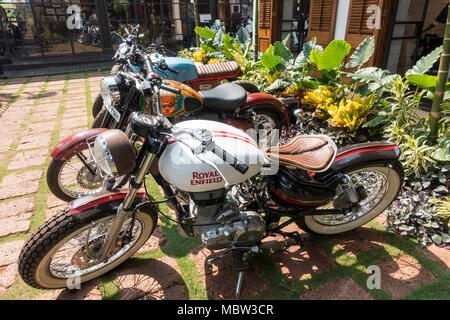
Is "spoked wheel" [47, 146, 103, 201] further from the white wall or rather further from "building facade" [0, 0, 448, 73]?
the white wall

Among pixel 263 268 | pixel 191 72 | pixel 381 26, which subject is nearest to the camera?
pixel 263 268

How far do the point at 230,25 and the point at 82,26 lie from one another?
5665 millimetres

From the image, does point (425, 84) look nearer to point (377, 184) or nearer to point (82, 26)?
point (377, 184)

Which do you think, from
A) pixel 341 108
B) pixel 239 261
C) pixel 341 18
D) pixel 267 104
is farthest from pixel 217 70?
pixel 239 261

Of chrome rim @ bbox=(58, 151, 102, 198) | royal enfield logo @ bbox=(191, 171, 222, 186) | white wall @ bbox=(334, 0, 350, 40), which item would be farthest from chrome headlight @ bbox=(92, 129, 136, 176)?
white wall @ bbox=(334, 0, 350, 40)

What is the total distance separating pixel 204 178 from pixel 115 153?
19.9 inches

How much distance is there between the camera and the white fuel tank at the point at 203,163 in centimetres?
175

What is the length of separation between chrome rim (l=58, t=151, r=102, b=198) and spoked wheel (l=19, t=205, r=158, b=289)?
885mm

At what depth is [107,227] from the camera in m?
2.13

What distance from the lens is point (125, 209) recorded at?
1895 mm

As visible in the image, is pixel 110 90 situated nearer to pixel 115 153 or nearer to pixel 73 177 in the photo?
pixel 115 153

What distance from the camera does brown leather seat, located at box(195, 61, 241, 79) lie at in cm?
431

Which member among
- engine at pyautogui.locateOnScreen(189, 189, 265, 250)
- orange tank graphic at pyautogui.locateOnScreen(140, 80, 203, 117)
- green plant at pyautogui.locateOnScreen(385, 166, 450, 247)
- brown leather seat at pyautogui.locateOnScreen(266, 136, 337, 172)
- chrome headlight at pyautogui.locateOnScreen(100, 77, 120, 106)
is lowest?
green plant at pyautogui.locateOnScreen(385, 166, 450, 247)
